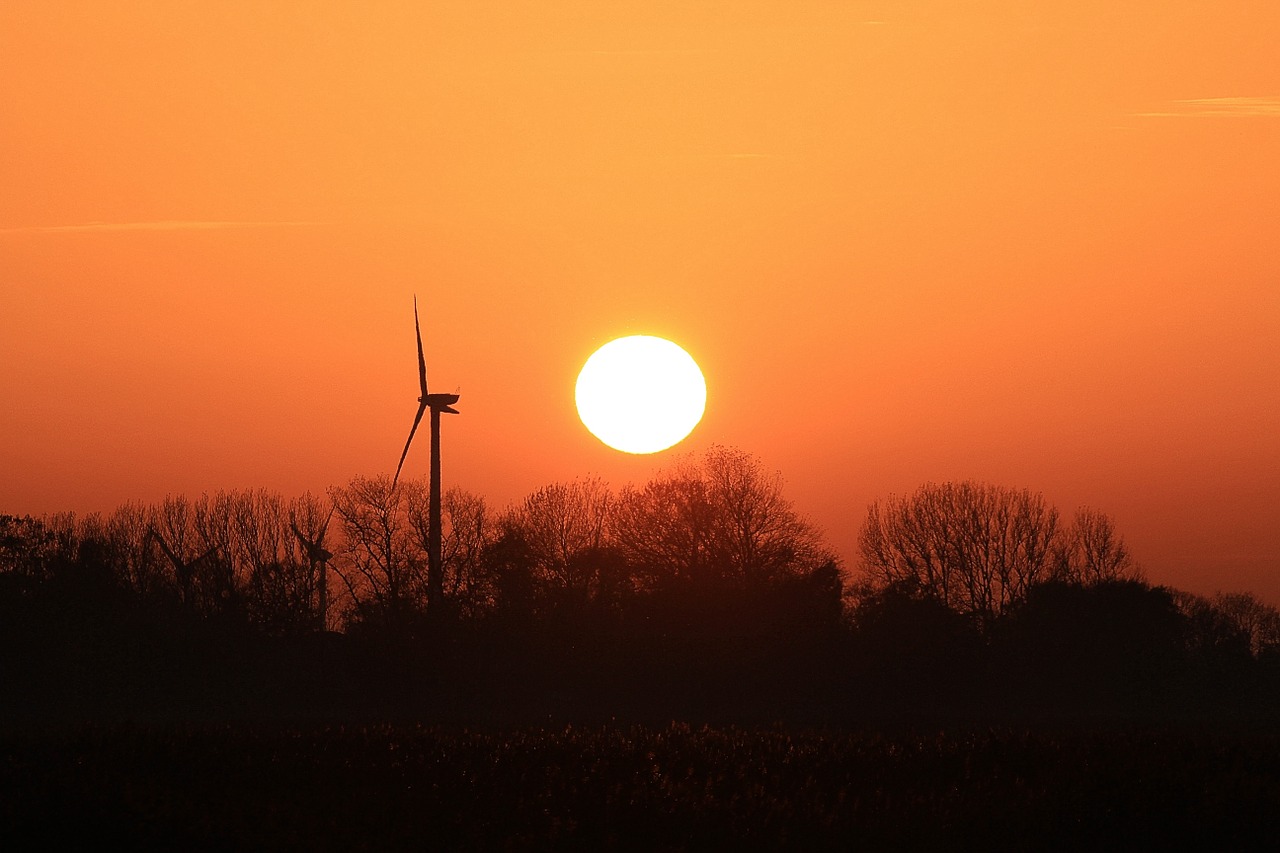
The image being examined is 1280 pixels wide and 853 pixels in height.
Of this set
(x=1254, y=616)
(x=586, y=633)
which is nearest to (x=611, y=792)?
(x=586, y=633)

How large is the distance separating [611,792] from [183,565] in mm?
64268

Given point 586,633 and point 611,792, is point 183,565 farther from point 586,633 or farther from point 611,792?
point 611,792

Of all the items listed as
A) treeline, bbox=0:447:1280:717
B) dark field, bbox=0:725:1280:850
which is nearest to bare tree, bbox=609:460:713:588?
treeline, bbox=0:447:1280:717

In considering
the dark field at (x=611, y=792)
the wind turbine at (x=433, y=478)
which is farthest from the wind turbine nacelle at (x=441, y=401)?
the dark field at (x=611, y=792)

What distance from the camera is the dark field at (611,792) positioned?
23938mm

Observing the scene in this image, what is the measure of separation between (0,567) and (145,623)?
430 inches

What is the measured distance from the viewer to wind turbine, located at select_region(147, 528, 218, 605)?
80613 millimetres

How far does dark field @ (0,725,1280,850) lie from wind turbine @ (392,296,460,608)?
32.3m

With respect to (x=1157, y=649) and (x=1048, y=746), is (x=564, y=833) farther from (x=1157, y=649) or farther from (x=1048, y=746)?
(x=1157, y=649)

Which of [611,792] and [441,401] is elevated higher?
[441,401]

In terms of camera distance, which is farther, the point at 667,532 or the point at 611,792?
the point at 667,532

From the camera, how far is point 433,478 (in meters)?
70.6

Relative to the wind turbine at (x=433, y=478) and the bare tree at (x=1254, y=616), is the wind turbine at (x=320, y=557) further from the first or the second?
the bare tree at (x=1254, y=616)

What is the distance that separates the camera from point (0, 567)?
69.5 metres
